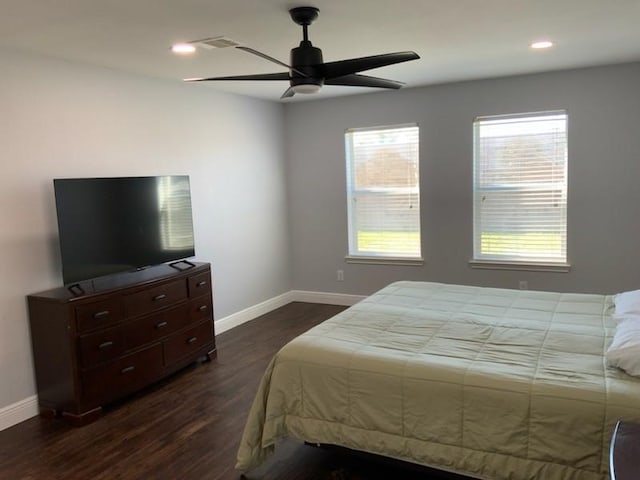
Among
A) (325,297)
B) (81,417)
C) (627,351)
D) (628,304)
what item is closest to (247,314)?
(325,297)

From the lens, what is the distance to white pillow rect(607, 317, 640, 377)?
6.87ft

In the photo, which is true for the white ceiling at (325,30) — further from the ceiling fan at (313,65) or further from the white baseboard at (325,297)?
the white baseboard at (325,297)

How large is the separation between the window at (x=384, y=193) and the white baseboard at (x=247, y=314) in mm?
563

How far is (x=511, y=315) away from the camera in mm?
Result: 3090

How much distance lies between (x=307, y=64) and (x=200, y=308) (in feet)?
7.96

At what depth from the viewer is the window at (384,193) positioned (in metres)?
5.61

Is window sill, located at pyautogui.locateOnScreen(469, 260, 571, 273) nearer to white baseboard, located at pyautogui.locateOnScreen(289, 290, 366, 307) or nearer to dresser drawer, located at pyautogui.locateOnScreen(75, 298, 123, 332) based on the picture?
white baseboard, located at pyautogui.locateOnScreen(289, 290, 366, 307)

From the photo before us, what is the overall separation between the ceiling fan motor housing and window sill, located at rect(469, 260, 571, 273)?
3.30 metres

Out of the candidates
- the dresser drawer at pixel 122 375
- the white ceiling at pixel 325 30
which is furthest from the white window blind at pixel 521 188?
the dresser drawer at pixel 122 375

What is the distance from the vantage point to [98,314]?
11.0 ft

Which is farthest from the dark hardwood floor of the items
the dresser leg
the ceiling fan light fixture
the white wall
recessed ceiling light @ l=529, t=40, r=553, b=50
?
recessed ceiling light @ l=529, t=40, r=553, b=50

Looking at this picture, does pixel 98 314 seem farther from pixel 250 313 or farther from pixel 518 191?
pixel 518 191

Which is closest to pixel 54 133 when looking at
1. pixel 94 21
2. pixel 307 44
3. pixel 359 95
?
pixel 94 21

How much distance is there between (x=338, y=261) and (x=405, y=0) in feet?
12.4
